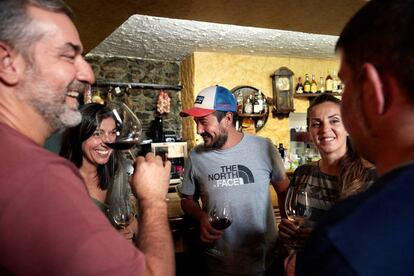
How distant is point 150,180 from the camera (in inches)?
40.8

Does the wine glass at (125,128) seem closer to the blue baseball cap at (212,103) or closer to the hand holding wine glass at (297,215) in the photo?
the hand holding wine glass at (297,215)

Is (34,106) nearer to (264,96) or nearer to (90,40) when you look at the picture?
(90,40)

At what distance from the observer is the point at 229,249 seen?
178cm

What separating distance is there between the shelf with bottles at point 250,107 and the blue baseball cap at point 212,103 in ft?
7.38

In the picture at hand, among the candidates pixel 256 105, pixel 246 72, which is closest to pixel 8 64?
pixel 256 105

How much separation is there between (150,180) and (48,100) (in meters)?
0.39

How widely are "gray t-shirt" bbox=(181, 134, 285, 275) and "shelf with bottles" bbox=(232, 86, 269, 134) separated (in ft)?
8.08

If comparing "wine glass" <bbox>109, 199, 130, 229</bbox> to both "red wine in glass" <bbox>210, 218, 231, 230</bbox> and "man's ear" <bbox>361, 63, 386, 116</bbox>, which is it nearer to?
"red wine in glass" <bbox>210, 218, 231, 230</bbox>

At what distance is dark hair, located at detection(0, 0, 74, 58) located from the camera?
760 millimetres

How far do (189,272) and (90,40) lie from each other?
1.99 meters

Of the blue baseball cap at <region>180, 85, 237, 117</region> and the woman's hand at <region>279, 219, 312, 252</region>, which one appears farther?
the blue baseball cap at <region>180, 85, 237, 117</region>

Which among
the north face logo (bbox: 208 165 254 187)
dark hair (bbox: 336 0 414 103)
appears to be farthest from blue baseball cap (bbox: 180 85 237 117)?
dark hair (bbox: 336 0 414 103)

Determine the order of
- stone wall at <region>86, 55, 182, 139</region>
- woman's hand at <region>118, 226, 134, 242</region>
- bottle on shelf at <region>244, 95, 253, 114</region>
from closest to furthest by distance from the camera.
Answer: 1. woman's hand at <region>118, 226, 134, 242</region>
2. stone wall at <region>86, 55, 182, 139</region>
3. bottle on shelf at <region>244, 95, 253, 114</region>

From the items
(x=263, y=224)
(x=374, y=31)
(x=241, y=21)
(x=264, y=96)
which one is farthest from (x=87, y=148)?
(x=264, y=96)
